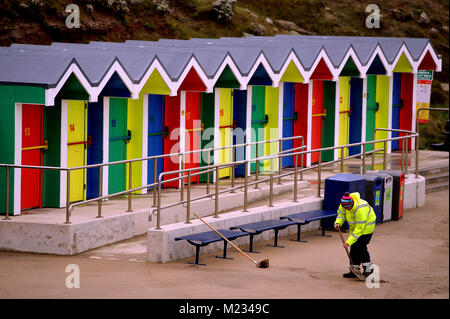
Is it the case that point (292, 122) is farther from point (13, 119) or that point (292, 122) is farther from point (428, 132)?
point (428, 132)

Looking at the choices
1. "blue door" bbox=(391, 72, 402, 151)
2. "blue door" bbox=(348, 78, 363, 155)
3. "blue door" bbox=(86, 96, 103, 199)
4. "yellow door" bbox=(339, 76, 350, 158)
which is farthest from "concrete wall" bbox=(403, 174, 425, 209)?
"blue door" bbox=(86, 96, 103, 199)

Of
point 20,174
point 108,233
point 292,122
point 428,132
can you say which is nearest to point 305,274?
point 108,233

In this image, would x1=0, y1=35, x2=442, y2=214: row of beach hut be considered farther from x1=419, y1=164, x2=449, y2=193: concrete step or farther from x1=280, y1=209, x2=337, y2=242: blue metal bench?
x1=280, y1=209, x2=337, y2=242: blue metal bench

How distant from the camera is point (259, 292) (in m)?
12.4

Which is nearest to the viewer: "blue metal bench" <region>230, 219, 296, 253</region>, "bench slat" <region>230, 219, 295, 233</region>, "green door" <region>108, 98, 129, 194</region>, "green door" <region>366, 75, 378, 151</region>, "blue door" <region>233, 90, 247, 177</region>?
"blue metal bench" <region>230, 219, 296, 253</region>

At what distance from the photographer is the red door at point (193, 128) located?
20.0 m

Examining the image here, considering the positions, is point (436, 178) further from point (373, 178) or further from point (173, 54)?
point (173, 54)

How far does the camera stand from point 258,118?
21.8 metres

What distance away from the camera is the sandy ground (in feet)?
40.6

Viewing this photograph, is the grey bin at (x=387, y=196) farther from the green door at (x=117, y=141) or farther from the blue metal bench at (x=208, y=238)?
the green door at (x=117, y=141)

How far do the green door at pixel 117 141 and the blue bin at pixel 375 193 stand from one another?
4912mm

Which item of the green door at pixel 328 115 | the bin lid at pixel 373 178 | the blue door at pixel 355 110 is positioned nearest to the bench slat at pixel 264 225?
the bin lid at pixel 373 178

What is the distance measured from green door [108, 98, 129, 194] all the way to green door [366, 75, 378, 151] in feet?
29.5

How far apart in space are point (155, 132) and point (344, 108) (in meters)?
6.98
